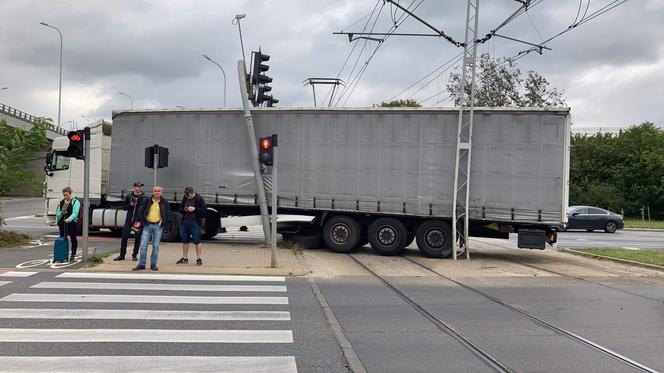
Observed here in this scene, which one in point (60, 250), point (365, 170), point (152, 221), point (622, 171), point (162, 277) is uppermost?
point (622, 171)

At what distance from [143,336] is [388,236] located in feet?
31.6

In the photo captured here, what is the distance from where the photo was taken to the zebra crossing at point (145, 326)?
546cm

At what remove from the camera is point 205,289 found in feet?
32.0

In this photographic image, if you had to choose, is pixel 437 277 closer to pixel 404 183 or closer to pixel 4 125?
pixel 404 183

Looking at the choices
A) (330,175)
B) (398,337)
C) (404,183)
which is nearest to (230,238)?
(330,175)

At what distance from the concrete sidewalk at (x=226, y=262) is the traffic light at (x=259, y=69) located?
4.78 m

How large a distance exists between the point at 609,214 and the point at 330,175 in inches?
812

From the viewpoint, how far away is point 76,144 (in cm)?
1180

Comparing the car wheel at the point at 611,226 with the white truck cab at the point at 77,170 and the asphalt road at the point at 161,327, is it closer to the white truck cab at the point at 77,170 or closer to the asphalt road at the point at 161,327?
the asphalt road at the point at 161,327

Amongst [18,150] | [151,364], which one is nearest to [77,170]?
[18,150]

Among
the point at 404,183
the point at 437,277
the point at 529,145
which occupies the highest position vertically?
the point at 529,145

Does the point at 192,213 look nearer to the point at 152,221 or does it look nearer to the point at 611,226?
the point at 152,221

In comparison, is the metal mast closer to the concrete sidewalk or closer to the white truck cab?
the concrete sidewalk

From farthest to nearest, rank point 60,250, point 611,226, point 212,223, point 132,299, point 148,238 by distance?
point 611,226, point 212,223, point 60,250, point 148,238, point 132,299
